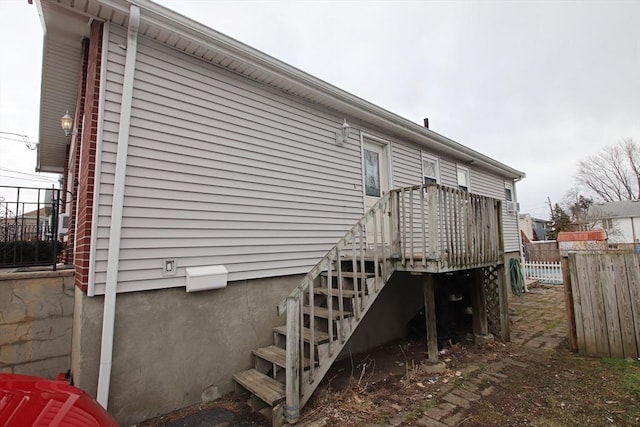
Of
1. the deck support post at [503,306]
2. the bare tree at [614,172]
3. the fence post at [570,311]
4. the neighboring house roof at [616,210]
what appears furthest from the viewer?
the bare tree at [614,172]

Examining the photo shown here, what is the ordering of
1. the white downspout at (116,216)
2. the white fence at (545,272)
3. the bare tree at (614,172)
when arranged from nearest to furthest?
the white downspout at (116,216) → the white fence at (545,272) → the bare tree at (614,172)

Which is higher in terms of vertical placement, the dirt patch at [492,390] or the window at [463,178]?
the window at [463,178]

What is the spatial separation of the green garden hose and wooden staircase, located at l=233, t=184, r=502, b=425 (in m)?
6.42

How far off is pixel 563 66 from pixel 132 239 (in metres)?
13.1

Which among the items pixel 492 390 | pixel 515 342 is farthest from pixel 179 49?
pixel 515 342

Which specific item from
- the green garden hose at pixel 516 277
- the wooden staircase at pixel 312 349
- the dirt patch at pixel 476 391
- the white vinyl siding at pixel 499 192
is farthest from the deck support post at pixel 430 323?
the green garden hose at pixel 516 277

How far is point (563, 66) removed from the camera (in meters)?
9.99

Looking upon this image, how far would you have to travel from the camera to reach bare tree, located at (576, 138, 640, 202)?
3175 centimetres

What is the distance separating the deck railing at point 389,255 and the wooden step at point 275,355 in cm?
23

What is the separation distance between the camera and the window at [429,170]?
7.51 meters

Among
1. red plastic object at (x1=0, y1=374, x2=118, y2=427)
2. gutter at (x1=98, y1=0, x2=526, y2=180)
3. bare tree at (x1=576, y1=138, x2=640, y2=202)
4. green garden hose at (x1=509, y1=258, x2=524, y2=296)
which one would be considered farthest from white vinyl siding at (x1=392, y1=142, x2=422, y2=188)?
bare tree at (x1=576, y1=138, x2=640, y2=202)

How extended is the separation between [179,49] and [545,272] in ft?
49.8

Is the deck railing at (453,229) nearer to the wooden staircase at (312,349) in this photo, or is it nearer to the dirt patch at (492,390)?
the wooden staircase at (312,349)

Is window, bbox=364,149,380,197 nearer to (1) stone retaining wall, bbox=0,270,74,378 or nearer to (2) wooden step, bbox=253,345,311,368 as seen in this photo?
(2) wooden step, bbox=253,345,311,368
